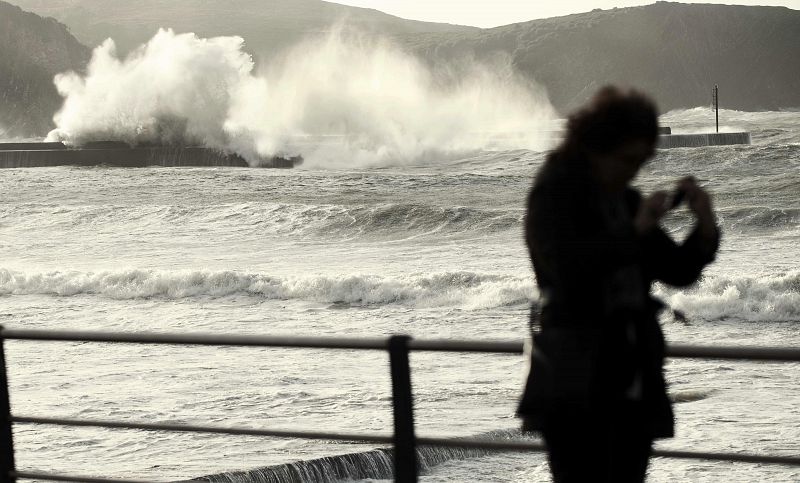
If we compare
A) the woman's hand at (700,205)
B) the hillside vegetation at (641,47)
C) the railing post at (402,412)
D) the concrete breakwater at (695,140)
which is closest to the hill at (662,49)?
the hillside vegetation at (641,47)

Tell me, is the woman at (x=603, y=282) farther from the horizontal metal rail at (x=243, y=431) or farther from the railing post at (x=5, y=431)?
the railing post at (x=5, y=431)

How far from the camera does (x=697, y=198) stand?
2.18 m

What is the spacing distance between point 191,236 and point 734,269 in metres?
12.9

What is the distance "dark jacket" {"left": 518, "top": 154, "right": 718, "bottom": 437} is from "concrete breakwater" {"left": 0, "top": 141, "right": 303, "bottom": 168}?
42.9m

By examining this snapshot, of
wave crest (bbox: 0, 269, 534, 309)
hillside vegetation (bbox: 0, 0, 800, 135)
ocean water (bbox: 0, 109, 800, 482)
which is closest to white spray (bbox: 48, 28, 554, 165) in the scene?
ocean water (bbox: 0, 109, 800, 482)

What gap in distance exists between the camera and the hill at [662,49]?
566 feet

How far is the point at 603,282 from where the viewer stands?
2104mm

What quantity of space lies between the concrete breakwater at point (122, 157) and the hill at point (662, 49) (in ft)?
415

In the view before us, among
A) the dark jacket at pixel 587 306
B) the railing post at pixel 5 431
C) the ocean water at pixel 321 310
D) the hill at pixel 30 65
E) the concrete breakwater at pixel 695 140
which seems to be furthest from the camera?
the hill at pixel 30 65

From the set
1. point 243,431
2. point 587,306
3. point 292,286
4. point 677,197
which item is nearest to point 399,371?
point 243,431

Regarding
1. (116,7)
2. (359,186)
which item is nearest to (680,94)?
(116,7)

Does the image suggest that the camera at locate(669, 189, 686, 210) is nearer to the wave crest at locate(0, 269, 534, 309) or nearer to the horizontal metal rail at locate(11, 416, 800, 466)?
the horizontal metal rail at locate(11, 416, 800, 466)

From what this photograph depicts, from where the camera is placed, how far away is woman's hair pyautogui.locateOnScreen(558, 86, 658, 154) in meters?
2.14

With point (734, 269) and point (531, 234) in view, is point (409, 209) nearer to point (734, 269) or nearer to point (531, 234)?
point (734, 269)
